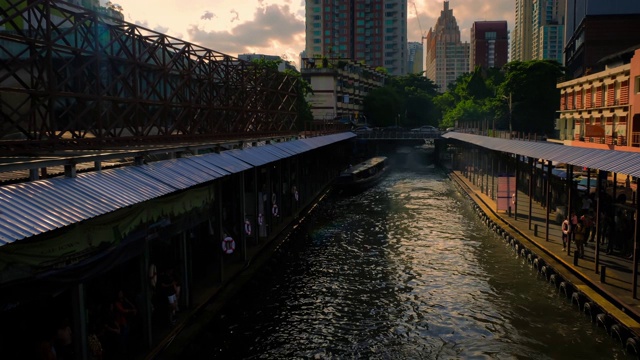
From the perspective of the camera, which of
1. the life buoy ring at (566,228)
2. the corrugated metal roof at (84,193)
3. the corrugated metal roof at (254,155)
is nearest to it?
the corrugated metal roof at (84,193)

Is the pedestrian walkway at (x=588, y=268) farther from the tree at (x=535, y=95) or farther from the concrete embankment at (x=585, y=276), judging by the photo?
the tree at (x=535, y=95)

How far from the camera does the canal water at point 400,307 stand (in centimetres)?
1905

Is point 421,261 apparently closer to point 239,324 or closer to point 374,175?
point 239,324

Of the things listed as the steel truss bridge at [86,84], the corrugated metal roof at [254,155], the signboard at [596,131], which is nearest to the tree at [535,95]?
the signboard at [596,131]

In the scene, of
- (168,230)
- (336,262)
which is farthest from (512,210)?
(168,230)

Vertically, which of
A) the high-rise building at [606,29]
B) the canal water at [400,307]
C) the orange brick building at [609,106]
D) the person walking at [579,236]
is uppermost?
the high-rise building at [606,29]

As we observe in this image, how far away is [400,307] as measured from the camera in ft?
77.5

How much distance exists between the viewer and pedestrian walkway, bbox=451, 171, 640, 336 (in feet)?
63.2

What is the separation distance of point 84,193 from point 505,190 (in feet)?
110

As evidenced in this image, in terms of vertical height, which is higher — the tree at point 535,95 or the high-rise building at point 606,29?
the high-rise building at point 606,29

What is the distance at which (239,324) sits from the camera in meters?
21.0

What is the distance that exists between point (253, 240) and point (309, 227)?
34.0 feet

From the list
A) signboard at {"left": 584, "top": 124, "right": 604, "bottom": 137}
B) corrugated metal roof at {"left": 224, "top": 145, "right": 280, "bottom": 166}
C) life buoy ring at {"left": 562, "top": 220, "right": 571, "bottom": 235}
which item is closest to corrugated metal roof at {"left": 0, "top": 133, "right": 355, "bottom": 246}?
corrugated metal roof at {"left": 224, "top": 145, "right": 280, "bottom": 166}

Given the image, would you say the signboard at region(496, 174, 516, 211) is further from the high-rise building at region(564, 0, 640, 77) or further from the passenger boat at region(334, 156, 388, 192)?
the high-rise building at region(564, 0, 640, 77)
